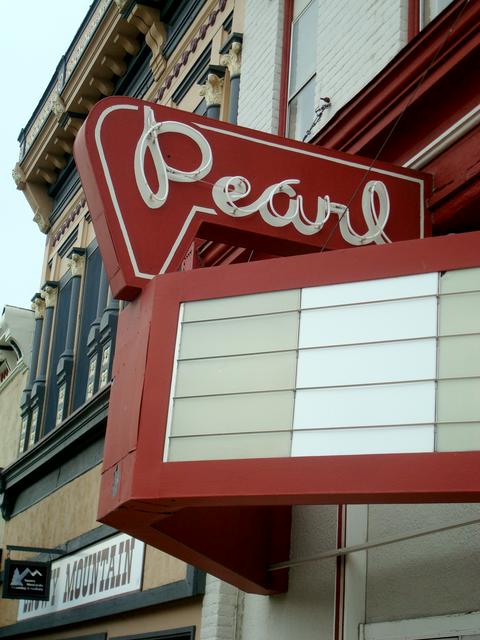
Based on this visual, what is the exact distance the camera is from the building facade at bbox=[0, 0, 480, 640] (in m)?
7.89

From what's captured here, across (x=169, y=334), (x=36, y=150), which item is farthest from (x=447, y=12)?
(x=36, y=150)

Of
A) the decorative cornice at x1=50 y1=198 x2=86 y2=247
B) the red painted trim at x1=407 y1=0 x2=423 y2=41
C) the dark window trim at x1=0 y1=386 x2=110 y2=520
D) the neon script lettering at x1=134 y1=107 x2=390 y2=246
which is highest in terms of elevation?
the decorative cornice at x1=50 y1=198 x2=86 y2=247

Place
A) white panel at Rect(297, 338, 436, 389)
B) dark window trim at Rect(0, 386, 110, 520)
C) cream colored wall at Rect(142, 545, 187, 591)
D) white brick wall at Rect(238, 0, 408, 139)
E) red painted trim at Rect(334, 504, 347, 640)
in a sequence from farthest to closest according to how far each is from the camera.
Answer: dark window trim at Rect(0, 386, 110, 520) → cream colored wall at Rect(142, 545, 187, 591) → white brick wall at Rect(238, 0, 408, 139) → red painted trim at Rect(334, 504, 347, 640) → white panel at Rect(297, 338, 436, 389)

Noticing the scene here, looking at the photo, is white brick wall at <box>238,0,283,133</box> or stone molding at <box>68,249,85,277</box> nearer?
white brick wall at <box>238,0,283,133</box>

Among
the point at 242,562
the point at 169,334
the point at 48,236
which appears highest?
the point at 48,236

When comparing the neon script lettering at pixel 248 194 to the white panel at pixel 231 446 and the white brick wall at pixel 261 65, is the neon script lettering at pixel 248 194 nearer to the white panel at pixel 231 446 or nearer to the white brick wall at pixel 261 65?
the white panel at pixel 231 446

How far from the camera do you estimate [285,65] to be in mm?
12375

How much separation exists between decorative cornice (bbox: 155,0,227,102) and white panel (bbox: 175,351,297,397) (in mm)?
8535

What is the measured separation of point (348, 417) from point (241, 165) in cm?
256

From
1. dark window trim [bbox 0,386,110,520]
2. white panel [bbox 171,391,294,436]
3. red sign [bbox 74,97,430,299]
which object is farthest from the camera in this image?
dark window trim [bbox 0,386,110,520]

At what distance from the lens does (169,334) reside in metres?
7.12

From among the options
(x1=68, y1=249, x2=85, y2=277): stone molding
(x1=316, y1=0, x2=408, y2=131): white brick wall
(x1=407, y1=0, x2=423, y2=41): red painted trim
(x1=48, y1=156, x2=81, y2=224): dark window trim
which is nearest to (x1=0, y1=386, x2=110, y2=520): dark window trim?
(x1=68, y1=249, x2=85, y2=277): stone molding

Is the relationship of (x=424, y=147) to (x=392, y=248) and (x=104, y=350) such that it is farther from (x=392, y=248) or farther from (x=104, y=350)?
(x=104, y=350)

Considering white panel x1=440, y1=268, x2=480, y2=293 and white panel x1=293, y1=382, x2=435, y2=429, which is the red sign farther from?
white panel x1=440, y1=268, x2=480, y2=293
